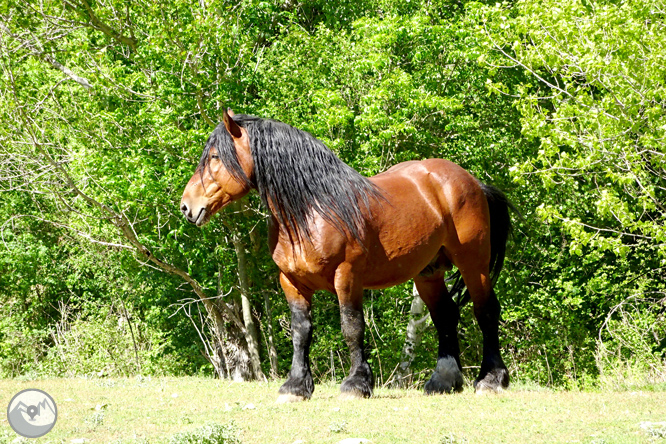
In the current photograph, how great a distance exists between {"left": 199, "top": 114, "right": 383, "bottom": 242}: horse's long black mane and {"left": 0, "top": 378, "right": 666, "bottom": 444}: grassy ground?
5.28 feet

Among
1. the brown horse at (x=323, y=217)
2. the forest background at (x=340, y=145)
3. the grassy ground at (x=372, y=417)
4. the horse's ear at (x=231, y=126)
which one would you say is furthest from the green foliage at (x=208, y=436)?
the forest background at (x=340, y=145)

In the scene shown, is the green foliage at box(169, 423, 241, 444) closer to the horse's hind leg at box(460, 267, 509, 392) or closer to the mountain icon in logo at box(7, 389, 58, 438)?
the mountain icon in logo at box(7, 389, 58, 438)

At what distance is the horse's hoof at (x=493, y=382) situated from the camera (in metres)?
7.23

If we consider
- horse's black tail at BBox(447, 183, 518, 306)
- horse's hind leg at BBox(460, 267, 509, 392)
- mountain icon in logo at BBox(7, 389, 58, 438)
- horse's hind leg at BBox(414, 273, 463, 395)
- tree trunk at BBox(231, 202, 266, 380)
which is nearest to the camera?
mountain icon in logo at BBox(7, 389, 58, 438)

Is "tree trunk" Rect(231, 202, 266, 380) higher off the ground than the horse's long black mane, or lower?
lower

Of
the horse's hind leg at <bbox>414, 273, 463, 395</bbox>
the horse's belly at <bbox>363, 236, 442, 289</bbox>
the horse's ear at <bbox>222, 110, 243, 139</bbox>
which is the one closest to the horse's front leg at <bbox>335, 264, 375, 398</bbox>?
the horse's belly at <bbox>363, 236, 442, 289</bbox>

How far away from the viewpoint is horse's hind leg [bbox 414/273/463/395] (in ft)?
25.2

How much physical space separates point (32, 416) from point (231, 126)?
2952 mm

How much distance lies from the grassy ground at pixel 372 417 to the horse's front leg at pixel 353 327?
15cm

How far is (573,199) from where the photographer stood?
15469 mm

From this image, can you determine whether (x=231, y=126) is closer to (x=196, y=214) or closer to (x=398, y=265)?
(x=196, y=214)

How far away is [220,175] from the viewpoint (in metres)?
6.66

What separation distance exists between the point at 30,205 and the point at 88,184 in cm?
654

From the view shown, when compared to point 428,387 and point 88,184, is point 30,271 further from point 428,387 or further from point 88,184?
point 428,387
